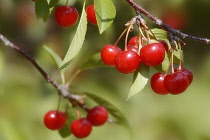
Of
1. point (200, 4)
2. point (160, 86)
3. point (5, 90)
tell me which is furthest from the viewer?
point (200, 4)

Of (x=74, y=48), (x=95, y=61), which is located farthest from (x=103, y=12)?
(x=95, y=61)

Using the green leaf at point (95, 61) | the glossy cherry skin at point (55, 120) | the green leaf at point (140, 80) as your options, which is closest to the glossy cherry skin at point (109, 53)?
the green leaf at point (140, 80)

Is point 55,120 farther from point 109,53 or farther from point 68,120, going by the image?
point 109,53

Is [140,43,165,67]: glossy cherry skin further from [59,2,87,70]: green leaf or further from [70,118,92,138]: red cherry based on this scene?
[70,118,92,138]: red cherry

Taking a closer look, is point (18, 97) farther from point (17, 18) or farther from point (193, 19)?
point (193, 19)

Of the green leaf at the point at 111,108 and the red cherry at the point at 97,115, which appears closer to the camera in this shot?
the red cherry at the point at 97,115

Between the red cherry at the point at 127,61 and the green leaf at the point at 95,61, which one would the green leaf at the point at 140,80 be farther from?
the green leaf at the point at 95,61

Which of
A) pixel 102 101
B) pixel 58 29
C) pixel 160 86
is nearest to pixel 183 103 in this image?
Result: pixel 58 29
